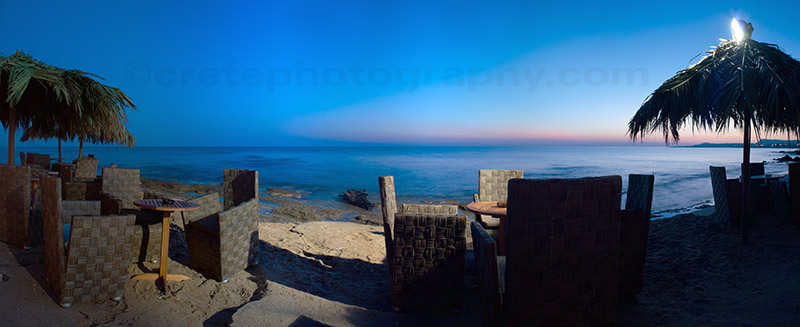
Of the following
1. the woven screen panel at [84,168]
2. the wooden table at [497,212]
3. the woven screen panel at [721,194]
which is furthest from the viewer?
the woven screen panel at [84,168]

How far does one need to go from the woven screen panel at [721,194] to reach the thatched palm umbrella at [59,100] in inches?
315

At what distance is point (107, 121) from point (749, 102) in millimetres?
7676

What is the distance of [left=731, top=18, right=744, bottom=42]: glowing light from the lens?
425cm

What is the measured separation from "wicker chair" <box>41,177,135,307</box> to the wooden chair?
1.12m

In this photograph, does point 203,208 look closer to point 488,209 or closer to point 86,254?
point 86,254

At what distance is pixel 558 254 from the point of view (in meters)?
1.71

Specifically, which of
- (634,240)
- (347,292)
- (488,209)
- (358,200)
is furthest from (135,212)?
A: (358,200)

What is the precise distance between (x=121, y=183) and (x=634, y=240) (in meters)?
5.57

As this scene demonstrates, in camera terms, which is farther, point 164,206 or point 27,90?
point 27,90

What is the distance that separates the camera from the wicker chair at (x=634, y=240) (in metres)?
2.88

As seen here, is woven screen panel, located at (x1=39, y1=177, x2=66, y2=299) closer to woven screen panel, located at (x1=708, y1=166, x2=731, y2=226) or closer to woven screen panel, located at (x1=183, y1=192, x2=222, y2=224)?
woven screen panel, located at (x1=183, y1=192, x2=222, y2=224)

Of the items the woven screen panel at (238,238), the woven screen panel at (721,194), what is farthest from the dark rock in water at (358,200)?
the woven screen panel at (721,194)

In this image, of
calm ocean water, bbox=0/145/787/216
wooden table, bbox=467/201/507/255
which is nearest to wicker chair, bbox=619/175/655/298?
wooden table, bbox=467/201/507/255

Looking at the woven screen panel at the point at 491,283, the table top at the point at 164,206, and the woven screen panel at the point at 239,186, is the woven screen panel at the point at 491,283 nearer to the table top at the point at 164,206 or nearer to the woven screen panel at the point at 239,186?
the table top at the point at 164,206
